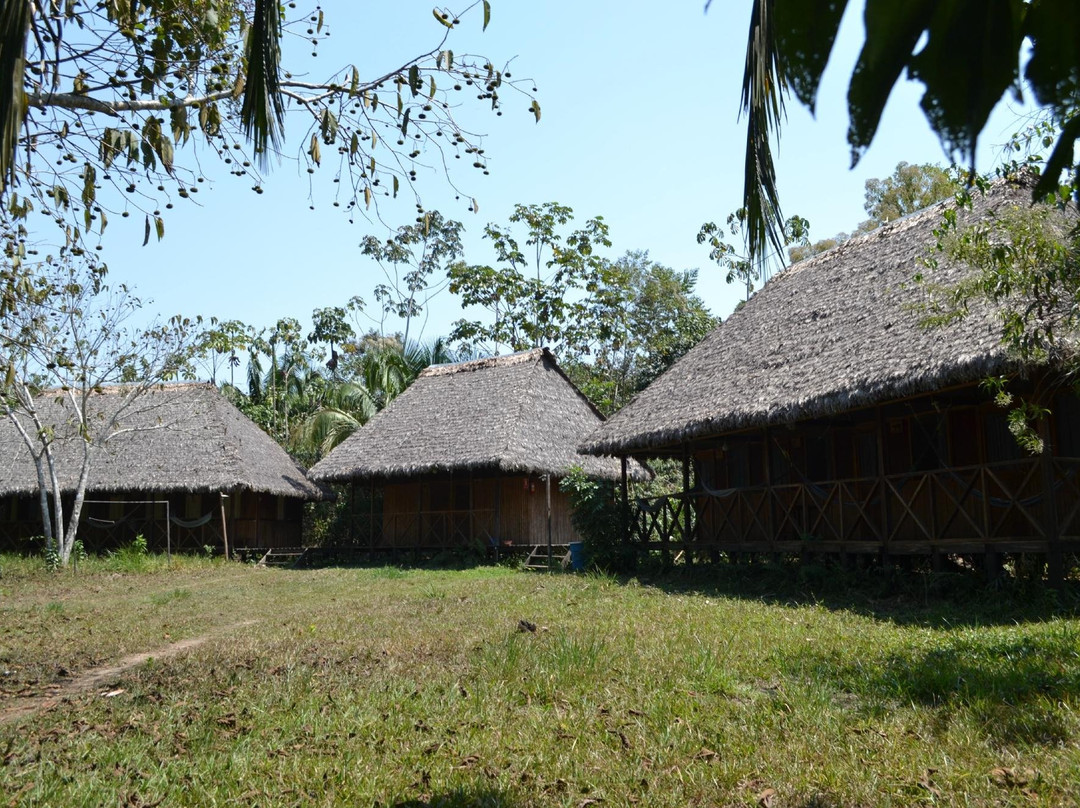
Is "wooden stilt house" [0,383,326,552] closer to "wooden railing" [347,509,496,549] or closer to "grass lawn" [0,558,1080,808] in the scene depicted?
"wooden railing" [347,509,496,549]

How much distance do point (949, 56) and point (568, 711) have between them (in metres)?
4.34

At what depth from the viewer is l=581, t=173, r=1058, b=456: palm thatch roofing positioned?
899 cm

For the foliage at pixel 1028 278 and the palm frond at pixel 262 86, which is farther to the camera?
the foliage at pixel 1028 278

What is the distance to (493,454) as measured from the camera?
57.8 feet

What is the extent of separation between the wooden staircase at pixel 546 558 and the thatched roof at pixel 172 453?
7.43 metres

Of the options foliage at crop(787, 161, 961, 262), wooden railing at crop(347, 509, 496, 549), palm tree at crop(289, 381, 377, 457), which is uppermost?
foliage at crop(787, 161, 961, 262)

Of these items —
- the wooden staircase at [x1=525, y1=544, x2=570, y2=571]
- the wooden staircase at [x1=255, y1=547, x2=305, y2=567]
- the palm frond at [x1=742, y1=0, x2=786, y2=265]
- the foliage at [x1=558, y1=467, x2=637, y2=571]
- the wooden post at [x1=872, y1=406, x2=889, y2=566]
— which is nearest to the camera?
the palm frond at [x1=742, y1=0, x2=786, y2=265]

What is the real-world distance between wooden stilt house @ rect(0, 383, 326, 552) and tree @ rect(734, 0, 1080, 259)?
21.2 meters

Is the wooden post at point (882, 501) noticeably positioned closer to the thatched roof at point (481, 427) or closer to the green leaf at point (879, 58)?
the thatched roof at point (481, 427)

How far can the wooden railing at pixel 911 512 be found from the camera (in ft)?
28.5

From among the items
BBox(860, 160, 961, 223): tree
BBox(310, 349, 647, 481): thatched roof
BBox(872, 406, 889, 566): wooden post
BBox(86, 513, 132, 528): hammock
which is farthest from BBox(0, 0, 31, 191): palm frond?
BBox(860, 160, 961, 223): tree

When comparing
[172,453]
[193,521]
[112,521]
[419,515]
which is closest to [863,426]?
[419,515]

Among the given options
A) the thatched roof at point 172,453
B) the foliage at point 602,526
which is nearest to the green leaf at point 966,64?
the foliage at point 602,526

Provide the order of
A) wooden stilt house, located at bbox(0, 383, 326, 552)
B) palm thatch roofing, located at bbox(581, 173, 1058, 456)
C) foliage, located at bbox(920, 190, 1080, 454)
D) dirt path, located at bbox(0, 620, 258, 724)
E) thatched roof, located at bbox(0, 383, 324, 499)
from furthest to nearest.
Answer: wooden stilt house, located at bbox(0, 383, 326, 552), thatched roof, located at bbox(0, 383, 324, 499), palm thatch roofing, located at bbox(581, 173, 1058, 456), foliage, located at bbox(920, 190, 1080, 454), dirt path, located at bbox(0, 620, 258, 724)
